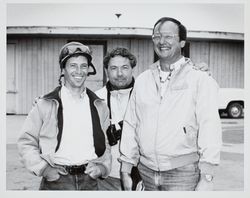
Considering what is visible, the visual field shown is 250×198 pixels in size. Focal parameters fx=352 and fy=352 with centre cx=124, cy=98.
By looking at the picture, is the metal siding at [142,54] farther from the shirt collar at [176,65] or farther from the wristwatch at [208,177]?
the wristwatch at [208,177]

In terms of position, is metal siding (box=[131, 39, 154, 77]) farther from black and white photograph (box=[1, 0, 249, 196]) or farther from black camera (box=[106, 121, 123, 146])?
black camera (box=[106, 121, 123, 146])

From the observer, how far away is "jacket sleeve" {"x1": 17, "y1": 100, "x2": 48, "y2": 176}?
8.47 ft

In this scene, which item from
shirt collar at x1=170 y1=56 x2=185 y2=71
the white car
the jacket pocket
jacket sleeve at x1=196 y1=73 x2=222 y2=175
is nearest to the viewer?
jacket sleeve at x1=196 y1=73 x2=222 y2=175

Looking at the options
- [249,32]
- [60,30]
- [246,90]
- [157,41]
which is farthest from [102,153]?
[249,32]

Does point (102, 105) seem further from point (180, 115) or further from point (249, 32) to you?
point (249, 32)

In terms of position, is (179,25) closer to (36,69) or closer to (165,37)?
(165,37)

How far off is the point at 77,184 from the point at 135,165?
455mm

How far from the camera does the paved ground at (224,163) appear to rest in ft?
9.29

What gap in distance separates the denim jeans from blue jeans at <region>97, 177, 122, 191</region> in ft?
0.26

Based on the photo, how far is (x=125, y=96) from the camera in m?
2.72

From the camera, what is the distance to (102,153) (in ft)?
8.82

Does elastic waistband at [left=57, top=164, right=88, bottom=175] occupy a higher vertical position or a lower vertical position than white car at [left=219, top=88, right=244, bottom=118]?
lower

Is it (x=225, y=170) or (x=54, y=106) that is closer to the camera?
(x=54, y=106)

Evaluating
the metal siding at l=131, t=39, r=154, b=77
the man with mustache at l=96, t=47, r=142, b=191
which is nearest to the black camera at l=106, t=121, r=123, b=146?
the man with mustache at l=96, t=47, r=142, b=191
